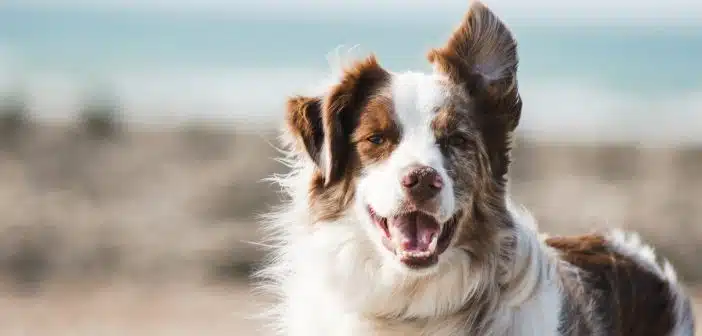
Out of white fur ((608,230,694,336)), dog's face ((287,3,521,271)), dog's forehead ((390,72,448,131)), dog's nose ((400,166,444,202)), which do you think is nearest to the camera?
dog's nose ((400,166,444,202))

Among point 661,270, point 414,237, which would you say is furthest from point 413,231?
point 661,270

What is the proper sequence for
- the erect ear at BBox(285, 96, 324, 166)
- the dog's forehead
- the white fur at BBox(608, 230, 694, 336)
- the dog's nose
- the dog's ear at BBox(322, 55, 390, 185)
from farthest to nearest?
the white fur at BBox(608, 230, 694, 336), the erect ear at BBox(285, 96, 324, 166), the dog's ear at BBox(322, 55, 390, 185), the dog's forehead, the dog's nose

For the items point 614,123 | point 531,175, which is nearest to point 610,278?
point 531,175

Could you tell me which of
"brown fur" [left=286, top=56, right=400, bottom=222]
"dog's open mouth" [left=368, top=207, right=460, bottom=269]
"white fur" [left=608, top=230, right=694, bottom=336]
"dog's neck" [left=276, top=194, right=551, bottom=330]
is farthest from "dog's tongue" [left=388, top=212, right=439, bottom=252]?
"white fur" [left=608, top=230, right=694, bottom=336]

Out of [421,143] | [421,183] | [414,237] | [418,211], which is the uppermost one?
[421,143]

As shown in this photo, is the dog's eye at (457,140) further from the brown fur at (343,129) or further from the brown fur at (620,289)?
the brown fur at (620,289)

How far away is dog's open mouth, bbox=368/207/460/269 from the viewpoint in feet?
17.8

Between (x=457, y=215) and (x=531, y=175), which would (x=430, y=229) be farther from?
(x=531, y=175)

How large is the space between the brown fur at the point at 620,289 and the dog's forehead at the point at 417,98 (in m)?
1.34

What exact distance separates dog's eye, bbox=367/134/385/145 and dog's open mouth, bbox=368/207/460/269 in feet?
1.09

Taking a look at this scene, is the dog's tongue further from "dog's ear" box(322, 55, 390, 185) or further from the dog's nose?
"dog's ear" box(322, 55, 390, 185)

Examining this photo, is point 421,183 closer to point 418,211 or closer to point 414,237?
point 418,211

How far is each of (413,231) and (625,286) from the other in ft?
5.59

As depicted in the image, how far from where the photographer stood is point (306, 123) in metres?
5.88
